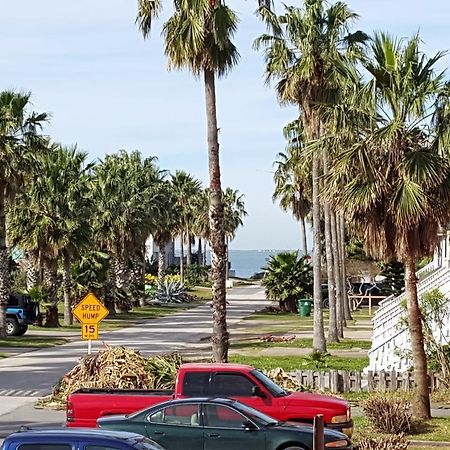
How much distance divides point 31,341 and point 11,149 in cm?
811

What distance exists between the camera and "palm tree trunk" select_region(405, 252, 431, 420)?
20.3 metres

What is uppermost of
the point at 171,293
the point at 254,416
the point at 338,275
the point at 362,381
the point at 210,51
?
the point at 210,51

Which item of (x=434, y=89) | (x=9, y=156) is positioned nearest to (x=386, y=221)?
(x=434, y=89)

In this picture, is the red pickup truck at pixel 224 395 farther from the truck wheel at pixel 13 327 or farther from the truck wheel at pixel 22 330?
the truck wheel at pixel 22 330

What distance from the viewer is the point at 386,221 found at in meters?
20.2

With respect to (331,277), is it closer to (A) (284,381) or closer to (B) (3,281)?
(B) (3,281)

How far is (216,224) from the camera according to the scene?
27.7 metres

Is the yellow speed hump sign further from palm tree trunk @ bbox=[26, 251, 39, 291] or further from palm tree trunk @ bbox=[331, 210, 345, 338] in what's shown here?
palm tree trunk @ bbox=[26, 251, 39, 291]

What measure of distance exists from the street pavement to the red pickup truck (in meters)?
3.33

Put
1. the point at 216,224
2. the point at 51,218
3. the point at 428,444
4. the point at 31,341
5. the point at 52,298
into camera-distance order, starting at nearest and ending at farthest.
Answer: the point at 428,444 → the point at 216,224 → the point at 31,341 → the point at 51,218 → the point at 52,298

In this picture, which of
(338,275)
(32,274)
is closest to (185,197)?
(32,274)

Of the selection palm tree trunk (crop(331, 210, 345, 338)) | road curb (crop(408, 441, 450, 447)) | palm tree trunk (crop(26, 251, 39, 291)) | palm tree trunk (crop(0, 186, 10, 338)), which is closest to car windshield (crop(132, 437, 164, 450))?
road curb (crop(408, 441, 450, 447))

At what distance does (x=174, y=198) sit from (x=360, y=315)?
40.3 meters

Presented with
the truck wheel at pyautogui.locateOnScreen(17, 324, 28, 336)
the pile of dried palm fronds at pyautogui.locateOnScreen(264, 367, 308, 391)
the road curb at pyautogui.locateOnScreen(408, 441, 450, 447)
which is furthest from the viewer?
the truck wheel at pyautogui.locateOnScreen(17, 324, 28, 336)
